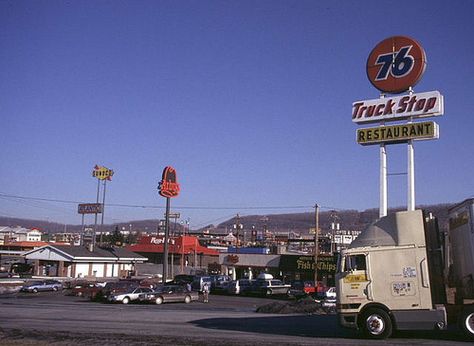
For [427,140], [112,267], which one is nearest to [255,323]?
[427,140]

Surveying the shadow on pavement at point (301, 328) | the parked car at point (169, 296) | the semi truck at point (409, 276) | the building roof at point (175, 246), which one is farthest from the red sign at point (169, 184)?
the semi truck at point (409, 276)

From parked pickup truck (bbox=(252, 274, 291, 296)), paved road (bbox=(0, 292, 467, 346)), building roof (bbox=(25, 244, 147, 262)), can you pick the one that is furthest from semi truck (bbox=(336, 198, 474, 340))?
building roof (bbox=(25, 244, 147, 262))

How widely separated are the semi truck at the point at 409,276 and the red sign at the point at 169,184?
5077cm

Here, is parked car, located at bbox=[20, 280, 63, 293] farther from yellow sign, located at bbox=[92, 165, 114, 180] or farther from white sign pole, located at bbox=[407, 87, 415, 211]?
yellow sign, located at bbox=[92, 165, 114, 180]

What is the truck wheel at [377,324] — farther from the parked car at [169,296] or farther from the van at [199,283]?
the van at [199,283]

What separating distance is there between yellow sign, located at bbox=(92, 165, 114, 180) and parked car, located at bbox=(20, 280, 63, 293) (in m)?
56.2

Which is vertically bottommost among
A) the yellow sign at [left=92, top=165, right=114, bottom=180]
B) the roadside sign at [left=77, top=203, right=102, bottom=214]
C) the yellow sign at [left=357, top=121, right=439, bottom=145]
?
the yellow sign at [left=357, top=121, right=439, bottom=145]

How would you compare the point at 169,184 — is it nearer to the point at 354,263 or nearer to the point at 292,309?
the point at 292,309

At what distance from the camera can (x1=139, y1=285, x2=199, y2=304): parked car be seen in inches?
1577

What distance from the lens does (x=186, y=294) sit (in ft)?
140

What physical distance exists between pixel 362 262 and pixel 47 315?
54.3 feet

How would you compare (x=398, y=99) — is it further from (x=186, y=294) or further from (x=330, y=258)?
(x=330, y=258)

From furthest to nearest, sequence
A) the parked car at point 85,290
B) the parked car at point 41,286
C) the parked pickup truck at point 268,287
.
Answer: the parked pickup truck at point 268,287 < the parked car at point 41,286 < the parked car at point 85,290

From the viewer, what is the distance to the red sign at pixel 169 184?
68.0 meters
